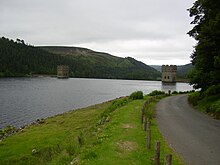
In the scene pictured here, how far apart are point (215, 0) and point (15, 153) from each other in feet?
89.0

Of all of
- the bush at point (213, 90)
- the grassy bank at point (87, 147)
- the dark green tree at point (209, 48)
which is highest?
the dark green tree at point (209, 48)

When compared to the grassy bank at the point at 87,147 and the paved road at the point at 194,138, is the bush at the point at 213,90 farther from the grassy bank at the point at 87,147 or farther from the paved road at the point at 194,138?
the grassy bank at the point at 87,147

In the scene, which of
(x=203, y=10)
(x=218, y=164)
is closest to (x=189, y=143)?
(x=218, y=164)

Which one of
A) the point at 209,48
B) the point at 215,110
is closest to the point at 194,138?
the point at 215,110

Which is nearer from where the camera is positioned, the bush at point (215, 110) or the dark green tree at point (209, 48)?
the bush at point (215, 110)

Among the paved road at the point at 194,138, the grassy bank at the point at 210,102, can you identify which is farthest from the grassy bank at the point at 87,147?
the grassy bank at the point at 210,102

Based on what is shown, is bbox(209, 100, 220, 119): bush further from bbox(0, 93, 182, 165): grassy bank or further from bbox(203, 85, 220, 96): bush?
bbox(0, 93, 182, 165): grassy bank

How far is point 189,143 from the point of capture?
18016 mm

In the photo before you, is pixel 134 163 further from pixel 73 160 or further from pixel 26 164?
pixel 26 164

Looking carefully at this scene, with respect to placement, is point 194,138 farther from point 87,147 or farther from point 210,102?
point 210,102

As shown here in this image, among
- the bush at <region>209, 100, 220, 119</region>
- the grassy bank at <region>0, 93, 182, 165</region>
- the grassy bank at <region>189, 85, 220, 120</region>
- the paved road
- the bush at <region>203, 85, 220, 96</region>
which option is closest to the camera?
the grassy bank at <region>0, 93, 182, 165</region>

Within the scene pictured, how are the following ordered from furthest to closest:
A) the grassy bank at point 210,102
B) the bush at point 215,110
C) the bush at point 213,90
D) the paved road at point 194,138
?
the bush at point 213,90 → the grassy bank at point 210,102 → the bush at point 215,110 → the paved road at point 194,138

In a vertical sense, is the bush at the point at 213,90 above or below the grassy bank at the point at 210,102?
above

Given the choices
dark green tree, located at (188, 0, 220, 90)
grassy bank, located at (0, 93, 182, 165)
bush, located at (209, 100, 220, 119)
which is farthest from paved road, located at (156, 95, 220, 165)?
dark green tree, located at (188, 0, 220, 90)
